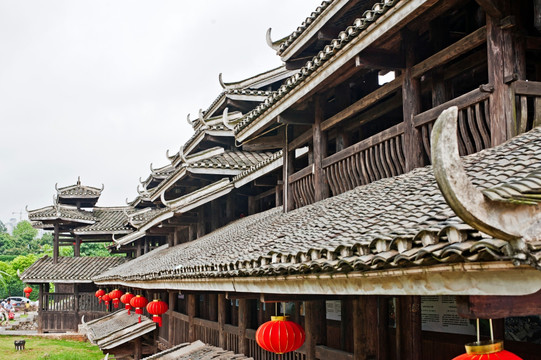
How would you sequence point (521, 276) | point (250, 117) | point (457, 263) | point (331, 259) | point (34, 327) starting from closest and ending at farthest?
point (521, 276)
point (457, 263)
point (331, 259)
point (250, 117)
point (34, 327)

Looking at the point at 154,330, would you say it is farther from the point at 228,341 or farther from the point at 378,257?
the point at 378,257

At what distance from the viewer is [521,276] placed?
9.12ft

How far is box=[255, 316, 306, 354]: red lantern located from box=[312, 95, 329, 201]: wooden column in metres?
2.77

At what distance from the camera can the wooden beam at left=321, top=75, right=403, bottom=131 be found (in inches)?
298

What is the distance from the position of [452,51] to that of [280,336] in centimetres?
387

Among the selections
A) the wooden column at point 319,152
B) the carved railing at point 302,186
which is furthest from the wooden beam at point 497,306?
the carved railing at point 302,186

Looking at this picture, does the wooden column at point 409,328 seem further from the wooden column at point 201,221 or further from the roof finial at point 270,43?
Answer: the wooden column at point 201,221

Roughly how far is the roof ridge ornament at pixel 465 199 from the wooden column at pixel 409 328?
131 inches

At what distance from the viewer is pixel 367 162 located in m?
7.95

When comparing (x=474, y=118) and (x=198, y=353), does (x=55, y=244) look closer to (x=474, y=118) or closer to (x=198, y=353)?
(x=198, y=353)

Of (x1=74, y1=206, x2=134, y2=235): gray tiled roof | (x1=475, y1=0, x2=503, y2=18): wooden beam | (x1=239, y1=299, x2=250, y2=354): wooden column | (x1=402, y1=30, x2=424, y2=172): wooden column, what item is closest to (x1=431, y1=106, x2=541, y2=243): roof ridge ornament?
(x1=475, y1=0, x2=503, y2=18): wooden beam

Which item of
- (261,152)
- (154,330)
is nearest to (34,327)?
(154,330)

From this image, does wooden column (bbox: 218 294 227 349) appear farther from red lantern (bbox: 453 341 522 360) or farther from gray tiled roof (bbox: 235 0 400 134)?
red lantern (bbox: 453 341 522 360)

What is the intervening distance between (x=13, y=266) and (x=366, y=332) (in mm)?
62141
